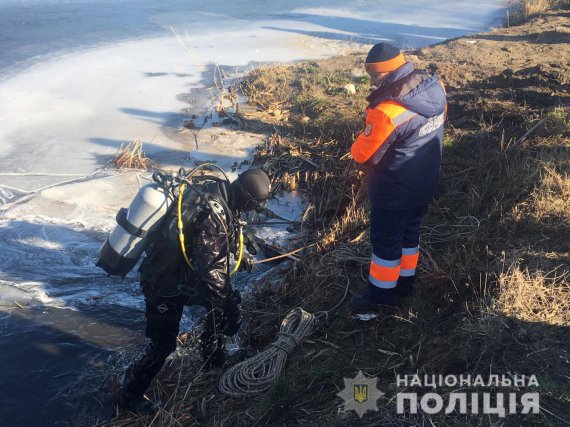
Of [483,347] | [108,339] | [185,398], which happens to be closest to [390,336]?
[483,347]

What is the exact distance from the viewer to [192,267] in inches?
116

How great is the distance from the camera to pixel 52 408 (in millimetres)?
3443

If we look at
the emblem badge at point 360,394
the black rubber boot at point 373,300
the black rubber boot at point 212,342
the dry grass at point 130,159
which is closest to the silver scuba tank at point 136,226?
the black rubber boot at point 212,342

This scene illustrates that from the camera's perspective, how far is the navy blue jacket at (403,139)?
10.6ft

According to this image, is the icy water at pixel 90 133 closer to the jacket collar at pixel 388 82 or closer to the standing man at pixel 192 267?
the standing man at pixel 192 267

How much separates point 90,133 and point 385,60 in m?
5.39

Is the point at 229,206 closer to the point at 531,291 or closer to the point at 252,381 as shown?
the point at 252,381

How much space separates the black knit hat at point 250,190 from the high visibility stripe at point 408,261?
1.42 metres

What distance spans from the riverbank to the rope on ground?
0.22 feet

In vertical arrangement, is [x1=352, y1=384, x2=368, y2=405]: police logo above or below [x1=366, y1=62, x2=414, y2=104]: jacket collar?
below

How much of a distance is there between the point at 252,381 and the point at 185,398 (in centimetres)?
45

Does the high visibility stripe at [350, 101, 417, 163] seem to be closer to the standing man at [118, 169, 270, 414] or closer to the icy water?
the standing man at [118, 169, 270, 414]

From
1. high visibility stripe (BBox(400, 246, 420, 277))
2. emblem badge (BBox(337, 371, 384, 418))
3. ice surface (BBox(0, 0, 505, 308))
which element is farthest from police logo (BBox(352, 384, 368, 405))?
ice surface (BBox(0, 0, 505, 308))

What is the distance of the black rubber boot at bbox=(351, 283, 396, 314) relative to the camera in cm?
374
